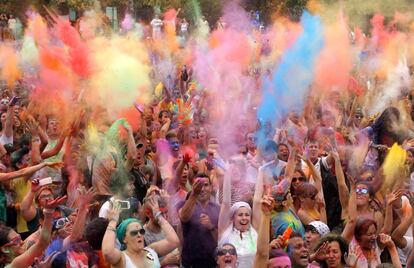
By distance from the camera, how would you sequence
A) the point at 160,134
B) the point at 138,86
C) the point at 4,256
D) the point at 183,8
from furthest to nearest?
1. the point at 183,8
2. the point at 138,86
3. the point at 160,134
4. the point at 4,256

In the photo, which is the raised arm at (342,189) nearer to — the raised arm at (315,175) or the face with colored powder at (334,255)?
the raised arm at (315,175)

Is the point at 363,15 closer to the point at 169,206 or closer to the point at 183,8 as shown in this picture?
the point at 183,8

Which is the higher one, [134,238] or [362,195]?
[134,238]

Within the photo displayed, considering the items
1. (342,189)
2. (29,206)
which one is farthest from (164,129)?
(29,206)

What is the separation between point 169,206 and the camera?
27.7 feet

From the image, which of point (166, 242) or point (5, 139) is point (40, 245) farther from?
point (5, 139)

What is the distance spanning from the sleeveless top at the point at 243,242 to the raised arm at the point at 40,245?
1.46 meters

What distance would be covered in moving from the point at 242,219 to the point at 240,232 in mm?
106

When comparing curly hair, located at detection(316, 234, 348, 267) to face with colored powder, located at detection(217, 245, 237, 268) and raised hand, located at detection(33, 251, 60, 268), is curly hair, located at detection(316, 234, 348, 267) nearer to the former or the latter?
face with colored powder, located at detection(217, 245, 237, 268)

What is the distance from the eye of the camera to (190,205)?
7883 mm

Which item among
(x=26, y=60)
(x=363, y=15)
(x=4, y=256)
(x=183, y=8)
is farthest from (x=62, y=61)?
(x=183, y=8)

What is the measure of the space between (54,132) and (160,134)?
Answer: 136 cm

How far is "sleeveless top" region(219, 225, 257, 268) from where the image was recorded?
24.3 ft

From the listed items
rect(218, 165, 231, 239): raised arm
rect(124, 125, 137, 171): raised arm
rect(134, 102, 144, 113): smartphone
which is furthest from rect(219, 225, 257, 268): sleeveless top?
rect(134, 102, 144, 113): smartphone
